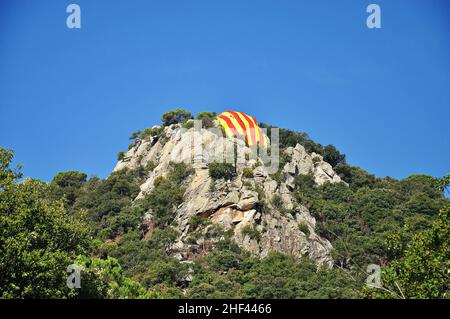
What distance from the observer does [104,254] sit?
54000 mm

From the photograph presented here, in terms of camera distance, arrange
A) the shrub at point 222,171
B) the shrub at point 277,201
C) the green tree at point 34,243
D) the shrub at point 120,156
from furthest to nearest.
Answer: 1. the shrub at point 120,156
2. the shrub at point 222,171
3. the shrub at point 277,201
4. the green tree at point 34,243

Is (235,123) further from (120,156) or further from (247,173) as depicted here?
(120,156)

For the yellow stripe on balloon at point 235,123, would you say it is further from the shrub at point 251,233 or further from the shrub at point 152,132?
the shrub at point 251,233

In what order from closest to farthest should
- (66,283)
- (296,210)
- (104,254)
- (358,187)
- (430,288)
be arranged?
(430,288) → (66,283) → (104,254) → (296,210) → (358,187)

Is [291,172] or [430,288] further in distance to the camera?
[291,172]

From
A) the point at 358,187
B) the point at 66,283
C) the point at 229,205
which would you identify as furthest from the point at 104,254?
the point at 358,187

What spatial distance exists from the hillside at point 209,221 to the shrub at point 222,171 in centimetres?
11

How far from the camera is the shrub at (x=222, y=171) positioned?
196 feet

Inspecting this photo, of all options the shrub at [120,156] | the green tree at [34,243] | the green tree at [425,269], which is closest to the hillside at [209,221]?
the green tree at [34,243]

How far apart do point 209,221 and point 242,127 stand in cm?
1507

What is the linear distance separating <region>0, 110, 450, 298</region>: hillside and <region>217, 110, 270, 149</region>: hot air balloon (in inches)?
39.5
